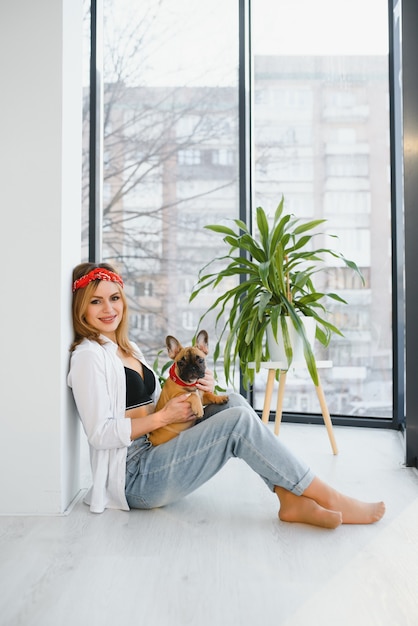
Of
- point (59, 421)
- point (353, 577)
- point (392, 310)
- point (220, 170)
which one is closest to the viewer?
point (353, 577)

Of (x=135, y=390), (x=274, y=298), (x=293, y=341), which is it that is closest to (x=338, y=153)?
(x=274, y=298)

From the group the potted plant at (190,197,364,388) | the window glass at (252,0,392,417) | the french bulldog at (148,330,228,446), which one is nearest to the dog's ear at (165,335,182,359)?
the french bulldog at (148,330,228,446)

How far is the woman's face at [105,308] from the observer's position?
7.89 feet

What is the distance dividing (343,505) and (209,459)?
50 cm

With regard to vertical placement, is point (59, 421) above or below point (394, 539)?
above

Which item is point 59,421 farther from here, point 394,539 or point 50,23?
point 50,23

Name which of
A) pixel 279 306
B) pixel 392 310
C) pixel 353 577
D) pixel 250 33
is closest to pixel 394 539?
pixel 353 577

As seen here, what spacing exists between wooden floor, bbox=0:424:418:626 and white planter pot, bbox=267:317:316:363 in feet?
3.07

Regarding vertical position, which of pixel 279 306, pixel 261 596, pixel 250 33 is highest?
pixel 250 33

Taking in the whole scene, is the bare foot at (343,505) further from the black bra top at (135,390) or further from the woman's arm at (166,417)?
the black bra top at (135,390)

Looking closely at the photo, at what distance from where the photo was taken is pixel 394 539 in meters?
2.03

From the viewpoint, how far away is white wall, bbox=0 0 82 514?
89.1 inches

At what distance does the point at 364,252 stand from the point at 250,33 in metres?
1.68

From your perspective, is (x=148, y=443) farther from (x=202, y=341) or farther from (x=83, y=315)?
(x=83, y=315)
